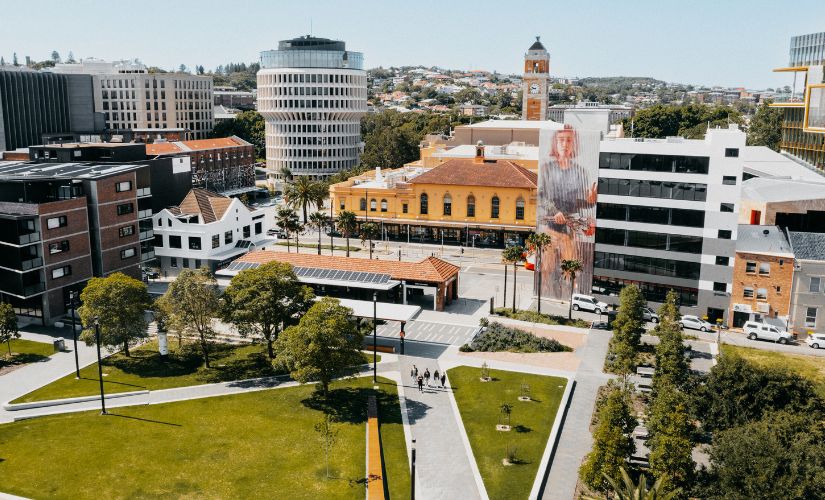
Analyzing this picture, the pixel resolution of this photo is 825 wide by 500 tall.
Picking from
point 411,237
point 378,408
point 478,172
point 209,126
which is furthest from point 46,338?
point 209,126

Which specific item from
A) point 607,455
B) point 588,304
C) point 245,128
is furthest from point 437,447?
point 245,128

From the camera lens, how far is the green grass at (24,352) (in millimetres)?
54969

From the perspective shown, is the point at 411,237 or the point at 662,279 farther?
the point at 411,237

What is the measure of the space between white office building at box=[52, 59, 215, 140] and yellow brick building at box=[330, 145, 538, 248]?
86.7 m

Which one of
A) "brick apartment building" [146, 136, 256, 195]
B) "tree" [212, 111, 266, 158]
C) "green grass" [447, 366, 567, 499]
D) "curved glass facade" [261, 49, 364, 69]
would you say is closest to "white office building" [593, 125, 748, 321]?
"green grass" [447, 366, 567, 499]

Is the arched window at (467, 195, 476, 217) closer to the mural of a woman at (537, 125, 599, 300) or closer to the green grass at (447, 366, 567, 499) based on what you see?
the mural of a woman at (537, 125, 599, 300)

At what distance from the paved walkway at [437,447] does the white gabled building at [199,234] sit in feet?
115

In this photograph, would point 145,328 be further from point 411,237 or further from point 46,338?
point 411,237

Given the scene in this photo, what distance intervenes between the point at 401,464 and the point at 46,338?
1475 inches

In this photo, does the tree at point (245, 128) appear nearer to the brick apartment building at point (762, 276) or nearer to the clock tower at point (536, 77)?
the clock tower at point (536, 77)

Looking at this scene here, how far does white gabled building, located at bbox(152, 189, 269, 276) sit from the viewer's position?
Answer: 78000 mm

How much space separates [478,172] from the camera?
3824 inches

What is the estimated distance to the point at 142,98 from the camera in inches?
6688

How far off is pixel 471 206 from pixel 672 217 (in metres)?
34.1
